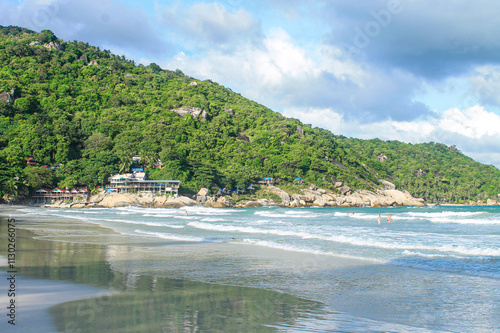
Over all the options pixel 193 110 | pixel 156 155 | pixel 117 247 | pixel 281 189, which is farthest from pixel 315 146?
pixel 117 247

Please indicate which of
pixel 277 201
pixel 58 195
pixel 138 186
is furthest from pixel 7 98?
pixel 277 201

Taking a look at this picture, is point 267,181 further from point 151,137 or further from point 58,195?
point 58,195

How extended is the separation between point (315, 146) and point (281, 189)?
33636 millimetres

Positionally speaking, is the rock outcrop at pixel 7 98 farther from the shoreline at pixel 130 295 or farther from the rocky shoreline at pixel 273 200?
the shoreline at pixel 130 295

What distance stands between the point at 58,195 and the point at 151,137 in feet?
96.5

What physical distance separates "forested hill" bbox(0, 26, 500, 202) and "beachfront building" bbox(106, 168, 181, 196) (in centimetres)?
258

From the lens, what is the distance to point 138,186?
7350cm

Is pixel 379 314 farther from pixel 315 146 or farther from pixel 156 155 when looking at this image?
pixel 315 146

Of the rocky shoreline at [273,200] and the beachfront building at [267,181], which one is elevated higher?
the beachfront building at [267,181]

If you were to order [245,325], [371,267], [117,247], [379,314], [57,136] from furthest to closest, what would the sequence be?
[57,136], [117,247], [371,267], [379,314], [245,325]

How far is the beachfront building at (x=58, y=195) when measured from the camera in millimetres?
68438

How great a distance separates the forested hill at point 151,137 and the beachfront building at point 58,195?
1537 mm

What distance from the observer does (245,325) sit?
6023 millimetres

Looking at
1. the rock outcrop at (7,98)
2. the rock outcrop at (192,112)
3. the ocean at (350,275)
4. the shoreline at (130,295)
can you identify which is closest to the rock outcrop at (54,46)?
the rock outcrop at (7,98)
